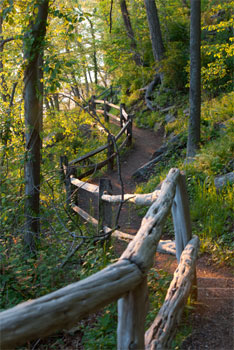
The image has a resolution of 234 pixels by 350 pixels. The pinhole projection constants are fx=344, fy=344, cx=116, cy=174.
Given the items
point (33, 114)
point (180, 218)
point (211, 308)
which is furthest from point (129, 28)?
point (211, 308)

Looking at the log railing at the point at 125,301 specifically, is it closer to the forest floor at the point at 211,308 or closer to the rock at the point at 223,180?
the forest floor at the point at 211,308

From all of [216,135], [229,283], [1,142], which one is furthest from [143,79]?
[229,283]

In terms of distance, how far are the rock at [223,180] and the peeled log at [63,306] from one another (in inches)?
202

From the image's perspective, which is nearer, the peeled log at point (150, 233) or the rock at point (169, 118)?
the peeled log at point (150, 233)

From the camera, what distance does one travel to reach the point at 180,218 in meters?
3.71

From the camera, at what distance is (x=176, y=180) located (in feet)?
12.0

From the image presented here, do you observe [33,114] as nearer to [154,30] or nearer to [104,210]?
[104,210]

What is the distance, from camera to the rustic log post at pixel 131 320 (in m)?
2.01

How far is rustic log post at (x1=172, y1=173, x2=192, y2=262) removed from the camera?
12.2ft

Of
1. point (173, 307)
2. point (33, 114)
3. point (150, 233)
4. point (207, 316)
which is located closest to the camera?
point (150, 233)

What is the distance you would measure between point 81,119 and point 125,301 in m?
11.7

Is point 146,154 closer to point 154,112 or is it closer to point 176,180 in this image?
point 154,112

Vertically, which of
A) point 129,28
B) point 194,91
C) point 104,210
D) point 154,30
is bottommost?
point 104,210

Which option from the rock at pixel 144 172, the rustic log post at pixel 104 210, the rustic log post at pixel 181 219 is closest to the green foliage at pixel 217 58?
the rock at pixel 144 172
